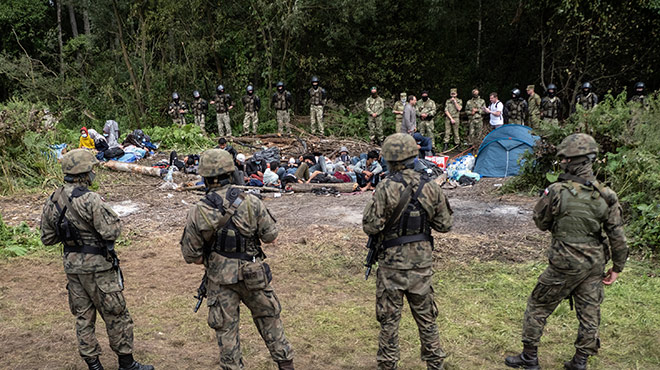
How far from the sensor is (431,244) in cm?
408

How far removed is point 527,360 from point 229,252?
2585 millimetres

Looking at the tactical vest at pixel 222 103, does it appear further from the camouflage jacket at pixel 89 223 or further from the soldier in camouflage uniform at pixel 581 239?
the soldier in camouflage uniform at pixel 581 239

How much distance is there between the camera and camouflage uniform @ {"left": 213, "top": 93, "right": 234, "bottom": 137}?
17906 millimetres

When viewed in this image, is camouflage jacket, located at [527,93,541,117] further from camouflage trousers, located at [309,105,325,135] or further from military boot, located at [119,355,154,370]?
military boot, located at [119,355,154,370]

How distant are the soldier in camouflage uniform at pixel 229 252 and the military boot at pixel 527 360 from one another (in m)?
1.92

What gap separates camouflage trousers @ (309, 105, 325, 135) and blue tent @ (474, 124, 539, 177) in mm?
6831

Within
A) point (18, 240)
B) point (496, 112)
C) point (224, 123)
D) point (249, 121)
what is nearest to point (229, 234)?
point (18, 240)

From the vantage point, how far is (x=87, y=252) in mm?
4191

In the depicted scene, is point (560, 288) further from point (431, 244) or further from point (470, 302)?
point (470, 302)

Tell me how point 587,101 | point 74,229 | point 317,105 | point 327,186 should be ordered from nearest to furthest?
point 74,229
point 327,186
point 587,101
point 317,105

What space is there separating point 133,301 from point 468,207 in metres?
5.96

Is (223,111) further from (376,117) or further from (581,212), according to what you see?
(581,212)

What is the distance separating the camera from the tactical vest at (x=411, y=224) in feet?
13.0

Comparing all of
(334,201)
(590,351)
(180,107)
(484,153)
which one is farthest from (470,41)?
(590,351)
